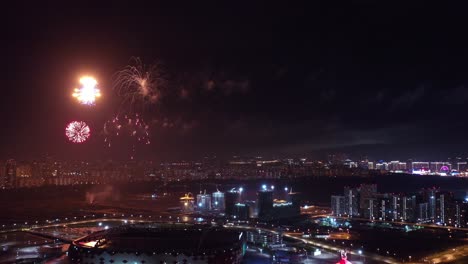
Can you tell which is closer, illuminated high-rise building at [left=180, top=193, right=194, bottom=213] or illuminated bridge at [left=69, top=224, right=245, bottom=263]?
illuminated bridge at [left=69, top=224, right=245, bottom=263]

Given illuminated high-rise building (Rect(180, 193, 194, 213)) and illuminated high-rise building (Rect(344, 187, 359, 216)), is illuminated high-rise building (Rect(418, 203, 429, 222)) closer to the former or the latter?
illuminated high-rise building (Rect(344, 187, 359, 216))

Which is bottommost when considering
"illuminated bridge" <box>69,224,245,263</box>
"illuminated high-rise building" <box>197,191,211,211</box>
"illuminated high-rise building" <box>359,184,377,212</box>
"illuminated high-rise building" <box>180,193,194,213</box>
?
"illuminated high-rise building" <box>180,193,194,213</box>

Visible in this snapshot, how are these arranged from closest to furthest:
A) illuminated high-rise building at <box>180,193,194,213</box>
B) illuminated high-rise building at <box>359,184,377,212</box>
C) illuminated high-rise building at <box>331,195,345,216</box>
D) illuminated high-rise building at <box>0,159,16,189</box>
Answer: illuminated high-rise building at <box>359,184,377,212</box>
illuminated high-rise building at <box>331,195,345,216</box>
illuminated high-rise building at <box>180,193,194,213</box>
illuminated high-rise building at <box>0,159,16,189</box>

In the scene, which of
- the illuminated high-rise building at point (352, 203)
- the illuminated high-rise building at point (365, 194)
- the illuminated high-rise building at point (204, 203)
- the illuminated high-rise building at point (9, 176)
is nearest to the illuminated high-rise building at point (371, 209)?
the illuminated high-rise building at point (365, 194)

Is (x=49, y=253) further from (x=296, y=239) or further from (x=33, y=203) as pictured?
(x=33, y=203)

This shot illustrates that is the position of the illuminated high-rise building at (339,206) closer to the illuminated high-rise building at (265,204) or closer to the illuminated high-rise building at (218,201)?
the illuminated high-rise building at (265,204)

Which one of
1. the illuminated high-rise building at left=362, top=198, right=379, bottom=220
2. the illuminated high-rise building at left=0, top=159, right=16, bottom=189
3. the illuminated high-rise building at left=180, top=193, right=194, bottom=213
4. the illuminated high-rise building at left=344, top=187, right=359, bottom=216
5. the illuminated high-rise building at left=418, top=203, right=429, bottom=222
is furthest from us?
the illuminated high-rise building at left=0, top=159, right=16, bottom=189

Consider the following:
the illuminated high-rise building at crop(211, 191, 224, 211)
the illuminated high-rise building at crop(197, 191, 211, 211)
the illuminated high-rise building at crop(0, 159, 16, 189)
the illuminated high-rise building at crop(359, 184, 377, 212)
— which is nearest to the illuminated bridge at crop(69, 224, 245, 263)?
the illuminated high-rise building at crop(359, 184, 377, 212)

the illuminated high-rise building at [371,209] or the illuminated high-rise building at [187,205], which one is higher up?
the illuminated high-rise building at [371,209]

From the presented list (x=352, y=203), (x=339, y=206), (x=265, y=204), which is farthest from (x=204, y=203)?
(x=352, y=203)

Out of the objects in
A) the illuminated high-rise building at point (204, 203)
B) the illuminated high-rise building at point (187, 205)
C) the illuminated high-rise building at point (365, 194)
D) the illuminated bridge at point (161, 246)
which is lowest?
the illuminated high-rise building at point (187, 205)

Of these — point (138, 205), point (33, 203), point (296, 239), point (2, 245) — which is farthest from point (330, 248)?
point (33, 203)

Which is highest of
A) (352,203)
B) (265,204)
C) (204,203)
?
(265,204)

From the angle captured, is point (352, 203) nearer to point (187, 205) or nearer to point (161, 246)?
point (187, 205)
